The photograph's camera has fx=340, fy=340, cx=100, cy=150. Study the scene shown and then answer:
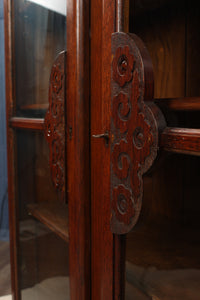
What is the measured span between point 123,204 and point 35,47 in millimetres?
520

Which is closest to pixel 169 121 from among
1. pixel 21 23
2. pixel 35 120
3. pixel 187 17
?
pixel 187 17

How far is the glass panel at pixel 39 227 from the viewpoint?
0.75 m

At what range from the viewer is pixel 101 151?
560 mm

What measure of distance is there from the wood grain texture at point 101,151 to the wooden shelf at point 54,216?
0.37 ft

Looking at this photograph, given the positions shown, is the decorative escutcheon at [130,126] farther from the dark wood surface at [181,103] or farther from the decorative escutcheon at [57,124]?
the decorative escutcheon at [57,124]

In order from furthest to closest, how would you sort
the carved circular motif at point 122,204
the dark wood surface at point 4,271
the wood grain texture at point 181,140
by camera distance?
the dark wood surface at point 4,271, the carved circular motif at point 122,204, the wood grain texture at point 181,140

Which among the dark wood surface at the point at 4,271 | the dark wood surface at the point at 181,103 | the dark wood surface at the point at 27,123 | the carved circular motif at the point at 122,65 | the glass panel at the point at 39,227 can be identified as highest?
the carved circular motif at the point at 122,65

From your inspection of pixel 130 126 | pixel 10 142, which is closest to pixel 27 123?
pixel 10 142

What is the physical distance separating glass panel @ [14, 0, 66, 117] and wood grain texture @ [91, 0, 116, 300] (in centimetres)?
12

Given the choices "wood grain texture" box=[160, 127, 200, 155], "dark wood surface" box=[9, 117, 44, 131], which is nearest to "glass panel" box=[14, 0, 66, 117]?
"dark wood surface" box=[9, 117, 44, 131]

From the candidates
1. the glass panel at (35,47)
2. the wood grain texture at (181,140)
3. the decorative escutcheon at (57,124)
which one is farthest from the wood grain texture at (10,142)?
the wood grain texture at (181,140)

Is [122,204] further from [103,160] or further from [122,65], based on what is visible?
[122,65]

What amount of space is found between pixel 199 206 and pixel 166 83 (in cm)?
16

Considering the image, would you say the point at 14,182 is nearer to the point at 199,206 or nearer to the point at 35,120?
the point at 35,120
